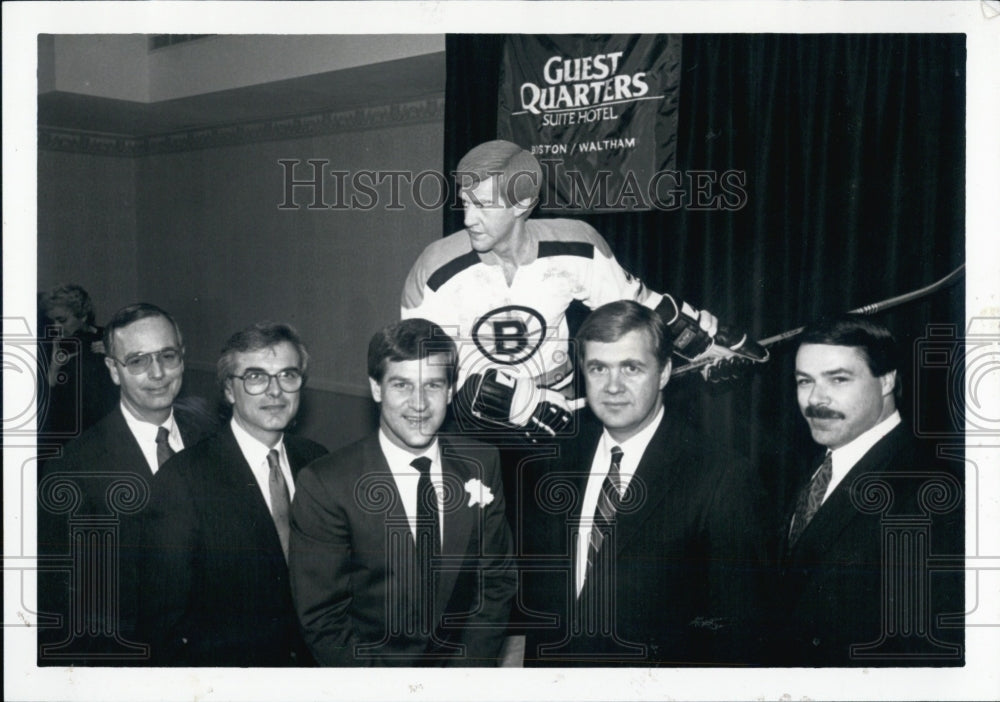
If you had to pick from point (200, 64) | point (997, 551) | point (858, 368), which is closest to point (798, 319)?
point (858, 368)

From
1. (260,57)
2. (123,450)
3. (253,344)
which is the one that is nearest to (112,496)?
(123,450)

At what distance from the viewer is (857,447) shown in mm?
2979

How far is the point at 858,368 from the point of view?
297 centimetres

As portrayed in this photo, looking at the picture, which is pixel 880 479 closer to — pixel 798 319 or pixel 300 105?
pixel 798 319

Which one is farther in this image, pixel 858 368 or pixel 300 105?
pixel 300 105

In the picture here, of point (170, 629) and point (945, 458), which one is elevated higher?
point (945, 458)

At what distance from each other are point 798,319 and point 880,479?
488mm

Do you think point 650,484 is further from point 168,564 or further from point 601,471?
point 168,564

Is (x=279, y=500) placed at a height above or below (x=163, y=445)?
below

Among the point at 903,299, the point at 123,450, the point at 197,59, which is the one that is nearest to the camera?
the point at 903,299

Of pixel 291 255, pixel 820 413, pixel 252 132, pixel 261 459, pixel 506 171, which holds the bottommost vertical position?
pixel 261 459

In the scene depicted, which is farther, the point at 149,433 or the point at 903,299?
the point at 149,433

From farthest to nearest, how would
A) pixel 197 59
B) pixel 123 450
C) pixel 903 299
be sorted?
pixel 197 59 → pixel 123 450 → pixel 903 299

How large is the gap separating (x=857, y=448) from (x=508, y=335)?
3.28 feet
